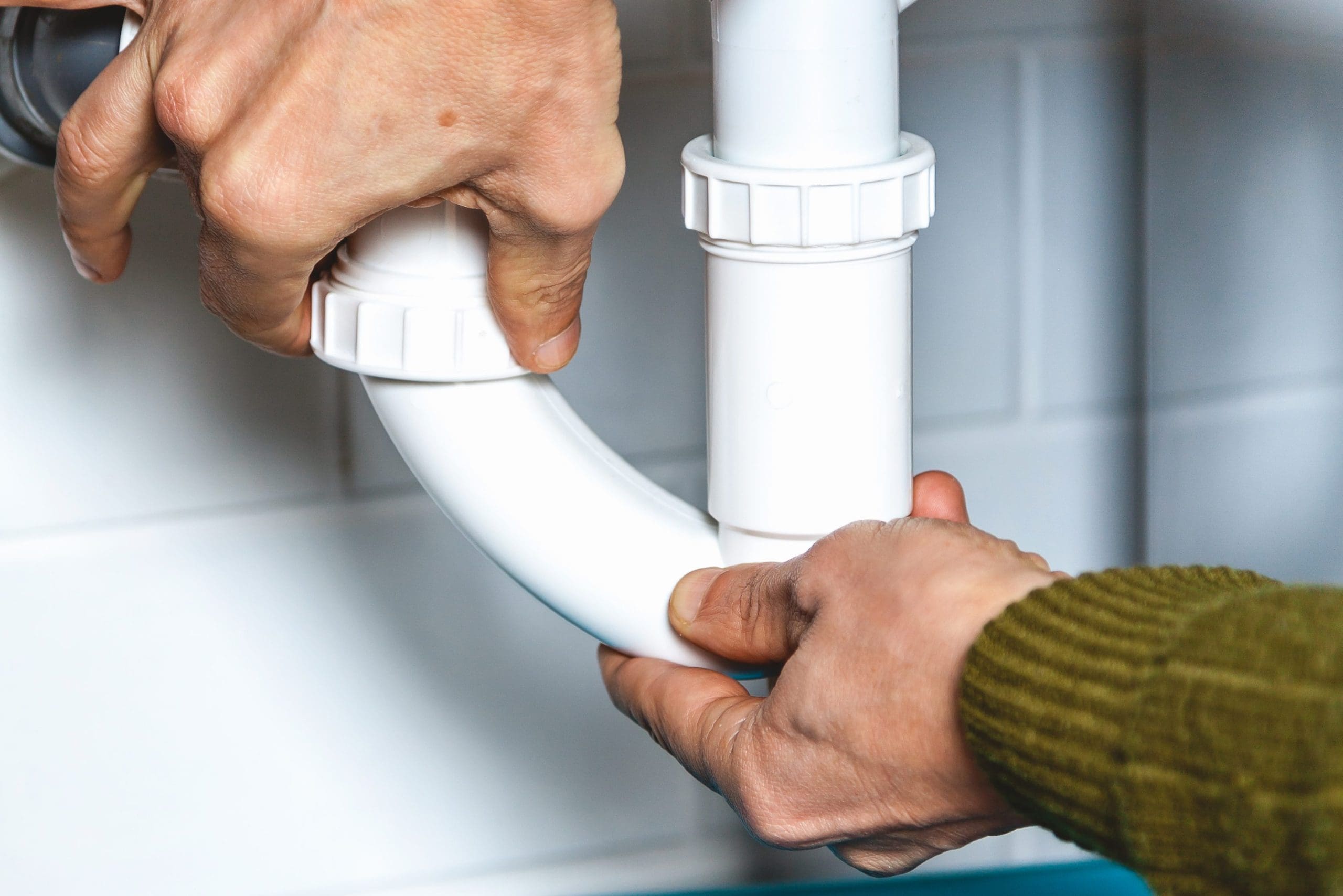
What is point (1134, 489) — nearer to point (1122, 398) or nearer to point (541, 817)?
point (1122, 398)

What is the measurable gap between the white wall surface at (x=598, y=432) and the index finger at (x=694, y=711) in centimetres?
18

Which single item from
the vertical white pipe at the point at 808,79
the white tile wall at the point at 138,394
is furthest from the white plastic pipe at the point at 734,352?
the white tile wall at the point at 138,394

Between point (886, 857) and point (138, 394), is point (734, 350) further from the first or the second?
point (138, 394)

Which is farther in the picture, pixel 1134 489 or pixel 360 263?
pixel 1134 489

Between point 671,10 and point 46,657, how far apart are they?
1.10ft

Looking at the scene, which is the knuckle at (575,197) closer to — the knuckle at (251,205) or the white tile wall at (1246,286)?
the knuckle at (251,205)

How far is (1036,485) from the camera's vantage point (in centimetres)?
63

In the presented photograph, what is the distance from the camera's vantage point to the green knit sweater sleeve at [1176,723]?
0.24 metres

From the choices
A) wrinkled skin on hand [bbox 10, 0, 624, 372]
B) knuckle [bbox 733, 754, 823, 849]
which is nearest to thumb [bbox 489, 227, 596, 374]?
wrinkled skin on hand [bbox 10, 0, 624, 372]

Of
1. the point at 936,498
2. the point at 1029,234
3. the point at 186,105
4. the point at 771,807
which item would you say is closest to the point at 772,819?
the point at 771,807

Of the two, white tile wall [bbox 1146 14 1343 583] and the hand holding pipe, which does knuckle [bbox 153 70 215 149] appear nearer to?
the hand holding pipe

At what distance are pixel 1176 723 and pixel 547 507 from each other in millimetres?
170

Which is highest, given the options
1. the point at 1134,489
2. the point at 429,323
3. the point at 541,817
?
the point at 429,323

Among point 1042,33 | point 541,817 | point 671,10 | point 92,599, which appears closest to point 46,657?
point 92,599
